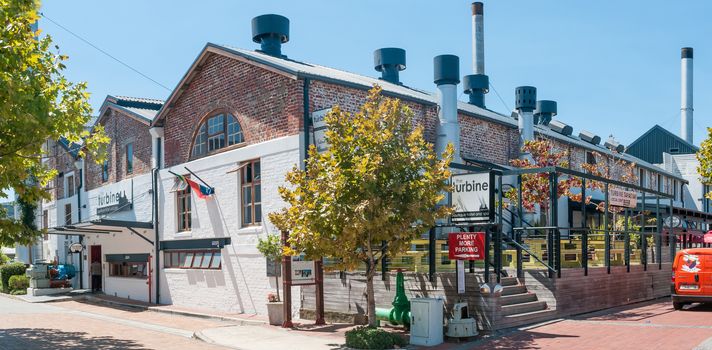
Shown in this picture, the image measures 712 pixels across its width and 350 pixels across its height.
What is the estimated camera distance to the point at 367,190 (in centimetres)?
1216

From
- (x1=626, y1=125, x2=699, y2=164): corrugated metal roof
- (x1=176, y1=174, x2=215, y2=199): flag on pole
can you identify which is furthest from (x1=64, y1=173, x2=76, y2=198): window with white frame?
(x1=626, y1=125, x2=699, y2=164): corrugated metal roof

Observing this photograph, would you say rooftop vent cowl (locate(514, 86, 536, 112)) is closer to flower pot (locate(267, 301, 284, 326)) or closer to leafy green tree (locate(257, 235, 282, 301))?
leafy green tree (locate(257, 235, 282, 301))

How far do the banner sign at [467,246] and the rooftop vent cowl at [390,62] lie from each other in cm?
1527

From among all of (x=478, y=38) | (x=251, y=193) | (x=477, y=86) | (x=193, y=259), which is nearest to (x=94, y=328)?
(x=193, y=259)

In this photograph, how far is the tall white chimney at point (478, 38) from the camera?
3522 cm

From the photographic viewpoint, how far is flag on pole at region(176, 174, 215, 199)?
21.0 metres

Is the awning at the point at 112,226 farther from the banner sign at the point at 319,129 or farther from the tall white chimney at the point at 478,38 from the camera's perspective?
the tall white chimney at the point at 478,38

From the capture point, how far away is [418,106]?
2094 cm

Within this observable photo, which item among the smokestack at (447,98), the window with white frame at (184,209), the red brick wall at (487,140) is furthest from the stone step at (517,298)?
the window with white frame at (184,209)

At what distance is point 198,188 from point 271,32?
647 cm

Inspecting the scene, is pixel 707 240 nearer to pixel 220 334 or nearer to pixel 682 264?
pixel 682 264

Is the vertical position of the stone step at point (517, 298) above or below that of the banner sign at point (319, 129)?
below

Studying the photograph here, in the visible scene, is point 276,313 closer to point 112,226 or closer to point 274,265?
point 274,265

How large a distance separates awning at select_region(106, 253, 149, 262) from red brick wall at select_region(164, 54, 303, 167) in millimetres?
3795
